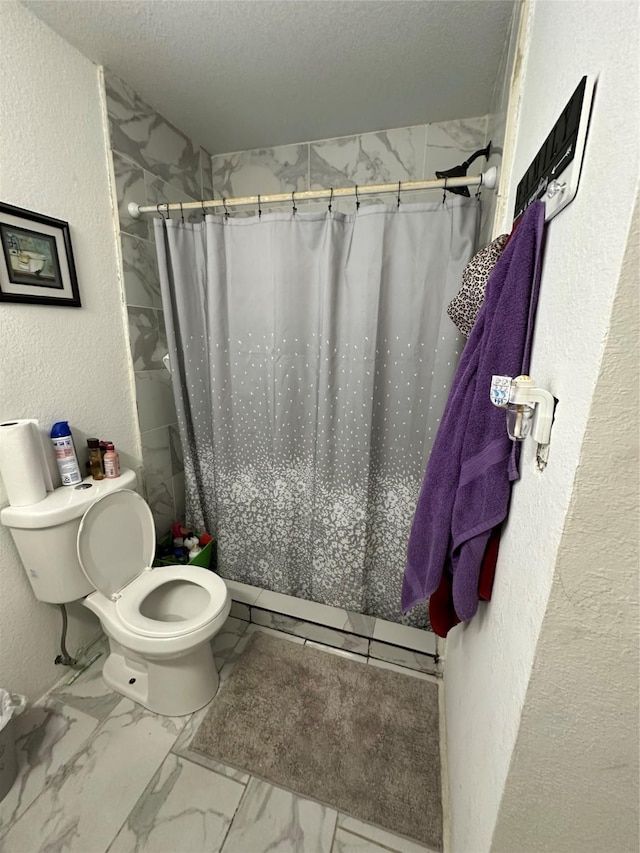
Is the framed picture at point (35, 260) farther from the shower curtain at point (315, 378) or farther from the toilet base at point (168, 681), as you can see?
the toilet base at point (168, 681)

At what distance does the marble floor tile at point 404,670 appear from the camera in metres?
1.49

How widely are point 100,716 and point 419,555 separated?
1385 mm

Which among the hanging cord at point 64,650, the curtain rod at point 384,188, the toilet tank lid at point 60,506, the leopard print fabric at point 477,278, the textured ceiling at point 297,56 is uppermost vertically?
the textured ceiling at point 297,56

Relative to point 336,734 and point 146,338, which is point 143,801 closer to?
point 336,734

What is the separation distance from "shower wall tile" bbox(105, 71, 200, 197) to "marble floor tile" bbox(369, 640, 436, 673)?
7.86ft

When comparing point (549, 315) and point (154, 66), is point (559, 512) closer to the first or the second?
point (549, 315)

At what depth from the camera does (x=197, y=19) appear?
3.69ft

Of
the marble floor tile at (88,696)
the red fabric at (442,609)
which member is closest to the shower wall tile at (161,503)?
the marble floor tile at (88,696)

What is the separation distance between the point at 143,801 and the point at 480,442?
1.48m

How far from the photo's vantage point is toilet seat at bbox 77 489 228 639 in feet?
4.10

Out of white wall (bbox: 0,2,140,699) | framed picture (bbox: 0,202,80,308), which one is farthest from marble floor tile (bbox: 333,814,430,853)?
framed picture (bbox: 0,202,80,308)

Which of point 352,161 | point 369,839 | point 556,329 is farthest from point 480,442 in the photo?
point 352,161

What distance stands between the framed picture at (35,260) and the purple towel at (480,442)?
141cm

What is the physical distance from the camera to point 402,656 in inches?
61.4
